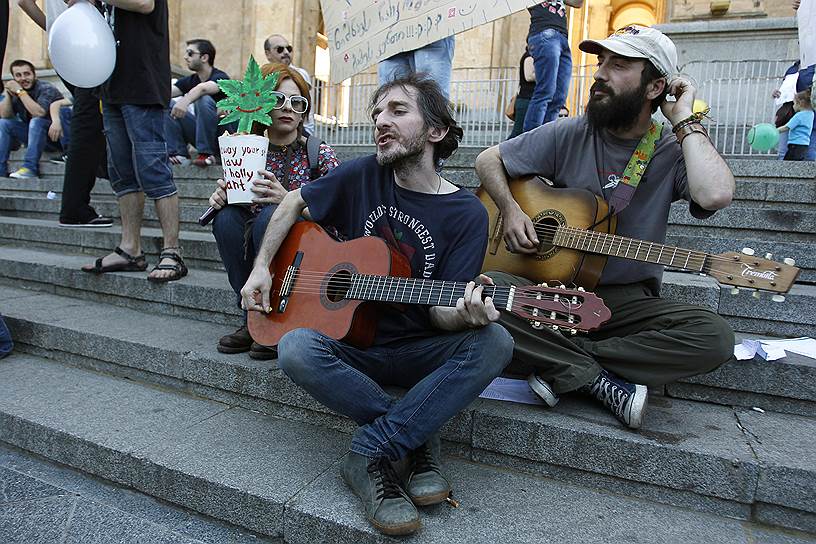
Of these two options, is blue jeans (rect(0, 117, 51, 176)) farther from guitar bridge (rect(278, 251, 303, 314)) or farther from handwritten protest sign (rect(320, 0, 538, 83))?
guitar bridge (rect(278, 251, 303, 314))

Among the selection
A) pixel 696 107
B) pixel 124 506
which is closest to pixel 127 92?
pixel 124 506

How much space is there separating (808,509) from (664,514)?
442mm

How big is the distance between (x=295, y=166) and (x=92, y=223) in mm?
2924

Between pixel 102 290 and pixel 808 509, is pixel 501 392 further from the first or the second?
pixel 102 290

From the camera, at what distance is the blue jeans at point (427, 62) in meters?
3.57

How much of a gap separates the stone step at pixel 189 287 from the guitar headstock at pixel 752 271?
0.75 metres

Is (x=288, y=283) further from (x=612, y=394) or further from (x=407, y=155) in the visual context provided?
(x=612, y=394)

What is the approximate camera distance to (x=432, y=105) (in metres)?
2.29

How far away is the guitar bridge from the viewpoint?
225 cm

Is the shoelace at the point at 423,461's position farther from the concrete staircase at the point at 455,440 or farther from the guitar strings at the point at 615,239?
the guitar strings at the point at 615,239

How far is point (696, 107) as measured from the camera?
2.76 m

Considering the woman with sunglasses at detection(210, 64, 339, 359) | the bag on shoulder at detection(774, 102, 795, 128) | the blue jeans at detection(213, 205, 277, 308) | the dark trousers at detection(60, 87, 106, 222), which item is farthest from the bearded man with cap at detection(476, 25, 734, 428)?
the bag on shoulder at detection(774, 102, 795, 128)

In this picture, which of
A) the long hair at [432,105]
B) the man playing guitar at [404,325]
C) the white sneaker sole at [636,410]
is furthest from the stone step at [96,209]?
the white sneaker sole at [636,410]

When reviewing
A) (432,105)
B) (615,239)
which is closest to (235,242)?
(432,105)
